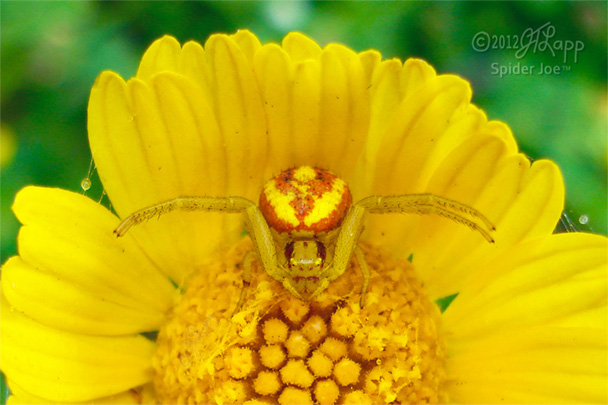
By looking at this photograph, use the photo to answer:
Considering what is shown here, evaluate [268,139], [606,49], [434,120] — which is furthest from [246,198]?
[606,49]

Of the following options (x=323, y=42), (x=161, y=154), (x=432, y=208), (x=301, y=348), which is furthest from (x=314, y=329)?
(x=323, y=42)

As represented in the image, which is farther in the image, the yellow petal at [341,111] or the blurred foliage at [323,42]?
the blurred foliage at [323,42]

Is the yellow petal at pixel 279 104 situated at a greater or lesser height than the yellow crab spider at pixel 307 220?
greater

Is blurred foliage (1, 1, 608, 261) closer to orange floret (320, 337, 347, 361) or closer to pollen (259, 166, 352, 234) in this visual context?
pollen (259, 166, 352, 234)

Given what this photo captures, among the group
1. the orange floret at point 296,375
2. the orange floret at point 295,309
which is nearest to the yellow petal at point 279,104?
the orange floret at point 295,309

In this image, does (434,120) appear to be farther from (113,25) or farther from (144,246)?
(113,25)

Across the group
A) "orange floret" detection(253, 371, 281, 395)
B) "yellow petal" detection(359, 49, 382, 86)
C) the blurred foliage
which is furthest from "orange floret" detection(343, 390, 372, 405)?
the blurred foliage

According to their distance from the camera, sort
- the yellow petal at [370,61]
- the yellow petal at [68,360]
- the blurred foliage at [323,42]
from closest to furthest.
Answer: the yellow petal at [68,360] → the yellow petal at [370,61] → the blurred foliage at [323,42]

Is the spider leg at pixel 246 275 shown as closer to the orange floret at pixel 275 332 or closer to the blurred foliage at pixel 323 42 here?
the orange floret at pixel 275 332

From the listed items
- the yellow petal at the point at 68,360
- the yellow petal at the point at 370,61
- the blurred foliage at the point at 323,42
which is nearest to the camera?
the yellow petal at the point at 68,360
